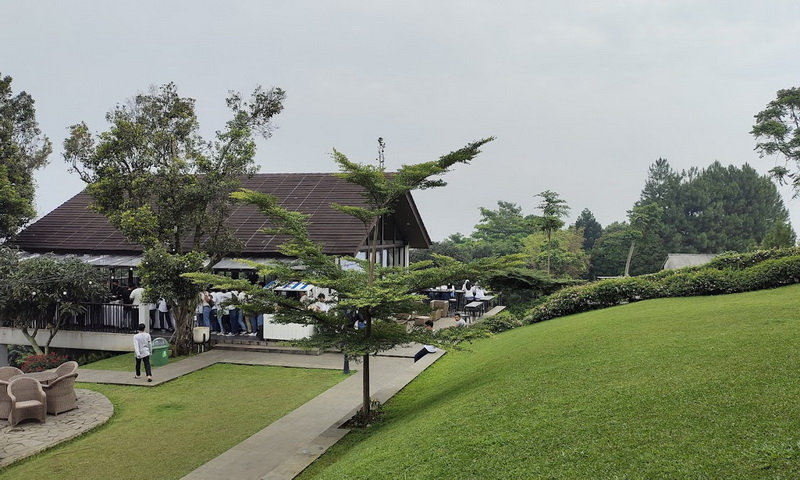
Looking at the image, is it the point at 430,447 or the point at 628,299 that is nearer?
the point at 430,447

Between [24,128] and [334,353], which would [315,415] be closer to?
[334,353]

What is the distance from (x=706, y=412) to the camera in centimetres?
652

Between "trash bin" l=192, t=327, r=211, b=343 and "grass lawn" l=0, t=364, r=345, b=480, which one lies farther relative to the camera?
"trash bin" l=192, t=327, r=211, b=343

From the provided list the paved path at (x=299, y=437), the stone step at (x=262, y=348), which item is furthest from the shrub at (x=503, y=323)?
the stone step at (x=262, y=348)

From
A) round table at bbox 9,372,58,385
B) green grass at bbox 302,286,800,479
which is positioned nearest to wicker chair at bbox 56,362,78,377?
round table at bbox 9,372,58,385

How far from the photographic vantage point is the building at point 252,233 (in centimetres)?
1970

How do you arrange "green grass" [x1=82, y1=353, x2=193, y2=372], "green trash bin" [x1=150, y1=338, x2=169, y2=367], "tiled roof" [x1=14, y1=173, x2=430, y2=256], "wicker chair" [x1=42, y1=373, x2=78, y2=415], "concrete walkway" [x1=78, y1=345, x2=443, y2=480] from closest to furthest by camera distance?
"concrete walkway" [x1=78, y1=345, x2=443, y2=480] < "wicker chair" [x1=42, y1=373, x2=78, y2=415] < "green trash bin" [x1=150, y1=338, x2=169, y2=367] < "green grass" [x1=82, y1=353, x2=193, y2=372] < "tiled roof" [x1=14, y1=173, x2=430, y2=256]

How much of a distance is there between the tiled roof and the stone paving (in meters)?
8.56

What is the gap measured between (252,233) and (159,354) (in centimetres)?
620

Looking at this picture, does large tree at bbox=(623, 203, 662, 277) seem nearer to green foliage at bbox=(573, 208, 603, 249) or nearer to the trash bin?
green foliage at bbox=(573, 208, 603, 249)

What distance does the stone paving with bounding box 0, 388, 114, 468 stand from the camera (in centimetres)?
988

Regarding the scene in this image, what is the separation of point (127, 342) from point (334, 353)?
675cm

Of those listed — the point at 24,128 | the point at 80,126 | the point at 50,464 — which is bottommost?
the point at 50,464

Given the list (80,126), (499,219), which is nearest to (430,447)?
(80,126)
